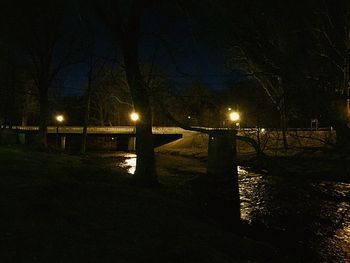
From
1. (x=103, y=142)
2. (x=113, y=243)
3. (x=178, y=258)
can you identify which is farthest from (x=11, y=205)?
(x=103, y=142)

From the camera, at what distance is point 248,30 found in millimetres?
5387

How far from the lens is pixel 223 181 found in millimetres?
19859

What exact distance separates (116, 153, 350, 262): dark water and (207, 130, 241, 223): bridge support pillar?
49cm

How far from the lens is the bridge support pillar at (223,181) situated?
48.1ft

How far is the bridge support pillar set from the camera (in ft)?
48.1

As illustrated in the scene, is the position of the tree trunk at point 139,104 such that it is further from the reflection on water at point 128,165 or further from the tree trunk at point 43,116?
the tree trunk at point 43,116

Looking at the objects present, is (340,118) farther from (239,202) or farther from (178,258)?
(239,202)

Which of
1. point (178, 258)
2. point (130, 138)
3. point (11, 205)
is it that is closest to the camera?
point (178, 258)

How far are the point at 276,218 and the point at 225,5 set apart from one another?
1030 centimetres

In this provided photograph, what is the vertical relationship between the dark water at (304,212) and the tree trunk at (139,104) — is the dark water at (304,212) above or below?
below

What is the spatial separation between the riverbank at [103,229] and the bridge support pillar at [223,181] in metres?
1.86

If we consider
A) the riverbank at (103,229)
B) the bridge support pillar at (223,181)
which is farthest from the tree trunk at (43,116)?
the riverbank at (103,229)

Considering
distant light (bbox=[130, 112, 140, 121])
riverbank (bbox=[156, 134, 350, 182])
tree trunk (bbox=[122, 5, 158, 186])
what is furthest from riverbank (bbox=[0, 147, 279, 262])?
distant light (bbox=[130, 112, 140, 121])

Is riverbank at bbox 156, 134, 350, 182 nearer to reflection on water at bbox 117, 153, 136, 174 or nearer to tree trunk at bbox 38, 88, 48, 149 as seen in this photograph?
reflection on water at bbox 117, 153, 136, 174
